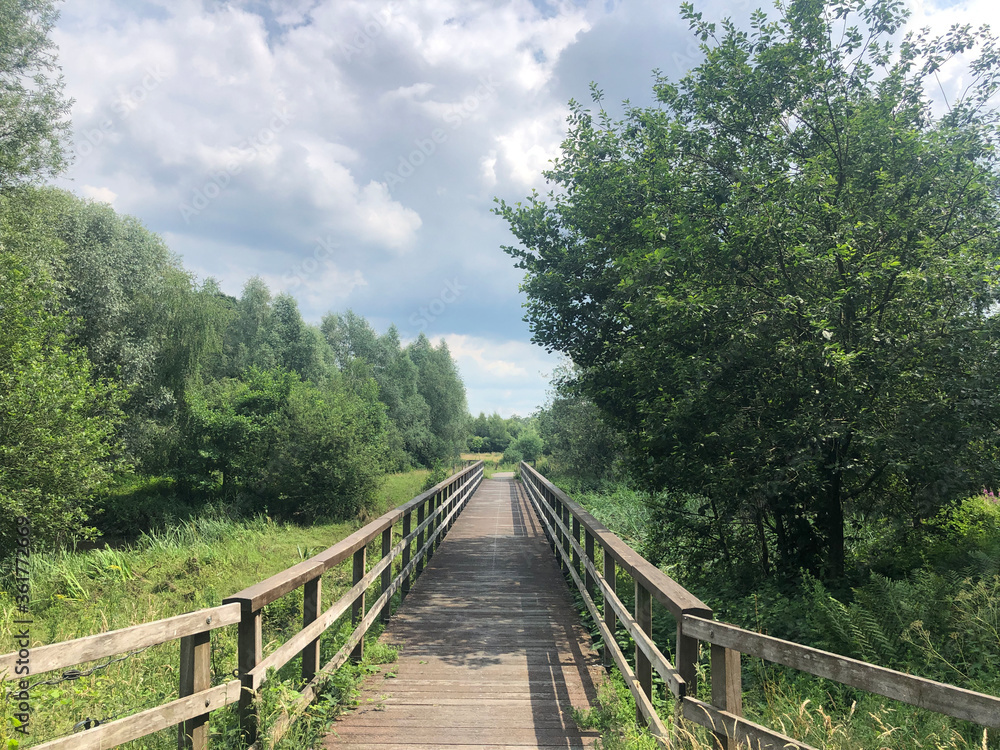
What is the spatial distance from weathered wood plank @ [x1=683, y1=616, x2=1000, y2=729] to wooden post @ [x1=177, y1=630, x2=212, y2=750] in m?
2.10

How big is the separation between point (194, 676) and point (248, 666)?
348 mm

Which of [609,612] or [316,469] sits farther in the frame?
[316,469]

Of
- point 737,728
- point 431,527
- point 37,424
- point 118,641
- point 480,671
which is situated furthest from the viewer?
point 37,424

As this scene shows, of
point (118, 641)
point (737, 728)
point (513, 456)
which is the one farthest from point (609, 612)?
point (513, 456)

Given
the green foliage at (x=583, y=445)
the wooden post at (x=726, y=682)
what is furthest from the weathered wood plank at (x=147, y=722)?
the green foliage at (x=583, y=445)

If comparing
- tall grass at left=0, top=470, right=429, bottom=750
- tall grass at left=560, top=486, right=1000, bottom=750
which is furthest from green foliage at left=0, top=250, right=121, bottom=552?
tall grass at left=560, top=486, right=1000, bottom=750

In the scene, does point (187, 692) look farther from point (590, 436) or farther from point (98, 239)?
point (98, 239)

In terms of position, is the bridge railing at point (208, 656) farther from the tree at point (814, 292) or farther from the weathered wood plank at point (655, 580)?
the tree at point (814, 292)

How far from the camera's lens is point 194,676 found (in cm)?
240

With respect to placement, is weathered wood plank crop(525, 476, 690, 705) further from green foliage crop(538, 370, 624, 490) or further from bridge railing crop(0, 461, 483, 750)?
green foliage crop(538, 370, 624, 490)

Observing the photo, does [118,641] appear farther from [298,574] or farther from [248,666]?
[298,574]

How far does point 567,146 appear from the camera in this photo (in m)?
9.20

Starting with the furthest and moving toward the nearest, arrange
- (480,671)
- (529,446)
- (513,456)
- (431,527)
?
1. (513,456)
2. (529,446)
3. (431,527)
4. (480,671)

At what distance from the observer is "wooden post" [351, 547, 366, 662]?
436cm
